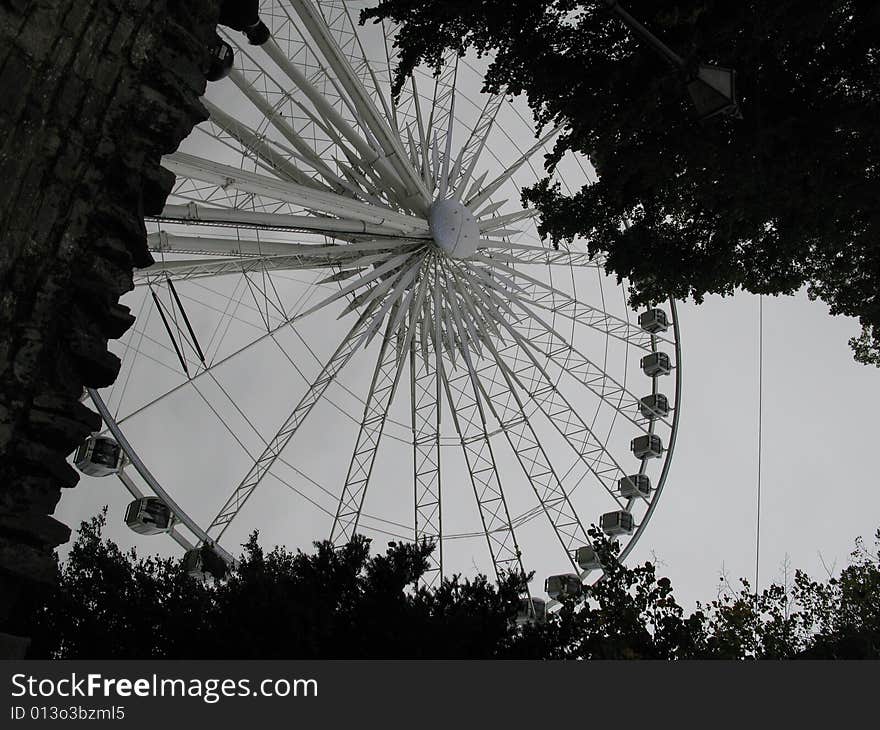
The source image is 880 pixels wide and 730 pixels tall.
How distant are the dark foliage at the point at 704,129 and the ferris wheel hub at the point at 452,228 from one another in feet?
18.0

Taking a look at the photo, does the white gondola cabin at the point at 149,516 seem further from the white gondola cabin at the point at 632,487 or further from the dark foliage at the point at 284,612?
the white gondola cabin at the point at 632,487

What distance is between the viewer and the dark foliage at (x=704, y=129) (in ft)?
36.3

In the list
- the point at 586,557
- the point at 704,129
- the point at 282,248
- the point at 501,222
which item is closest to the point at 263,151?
the point at 282,248

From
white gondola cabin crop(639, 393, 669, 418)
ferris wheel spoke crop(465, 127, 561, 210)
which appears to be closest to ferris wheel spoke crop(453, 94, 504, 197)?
ferris wheel spoke crop(465, 127, 561, 210)

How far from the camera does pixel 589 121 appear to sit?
1218cm

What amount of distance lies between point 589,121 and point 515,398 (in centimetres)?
1213

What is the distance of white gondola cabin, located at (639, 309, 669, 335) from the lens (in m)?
28.3

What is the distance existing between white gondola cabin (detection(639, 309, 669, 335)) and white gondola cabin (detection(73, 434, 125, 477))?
17209 millimetres

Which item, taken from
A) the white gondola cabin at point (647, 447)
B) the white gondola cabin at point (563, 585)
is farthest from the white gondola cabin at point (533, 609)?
the white gondola cabin at point (647, 447)

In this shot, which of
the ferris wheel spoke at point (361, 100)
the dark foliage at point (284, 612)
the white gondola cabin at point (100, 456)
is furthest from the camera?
the white gondola cabin at point (100, 456)
